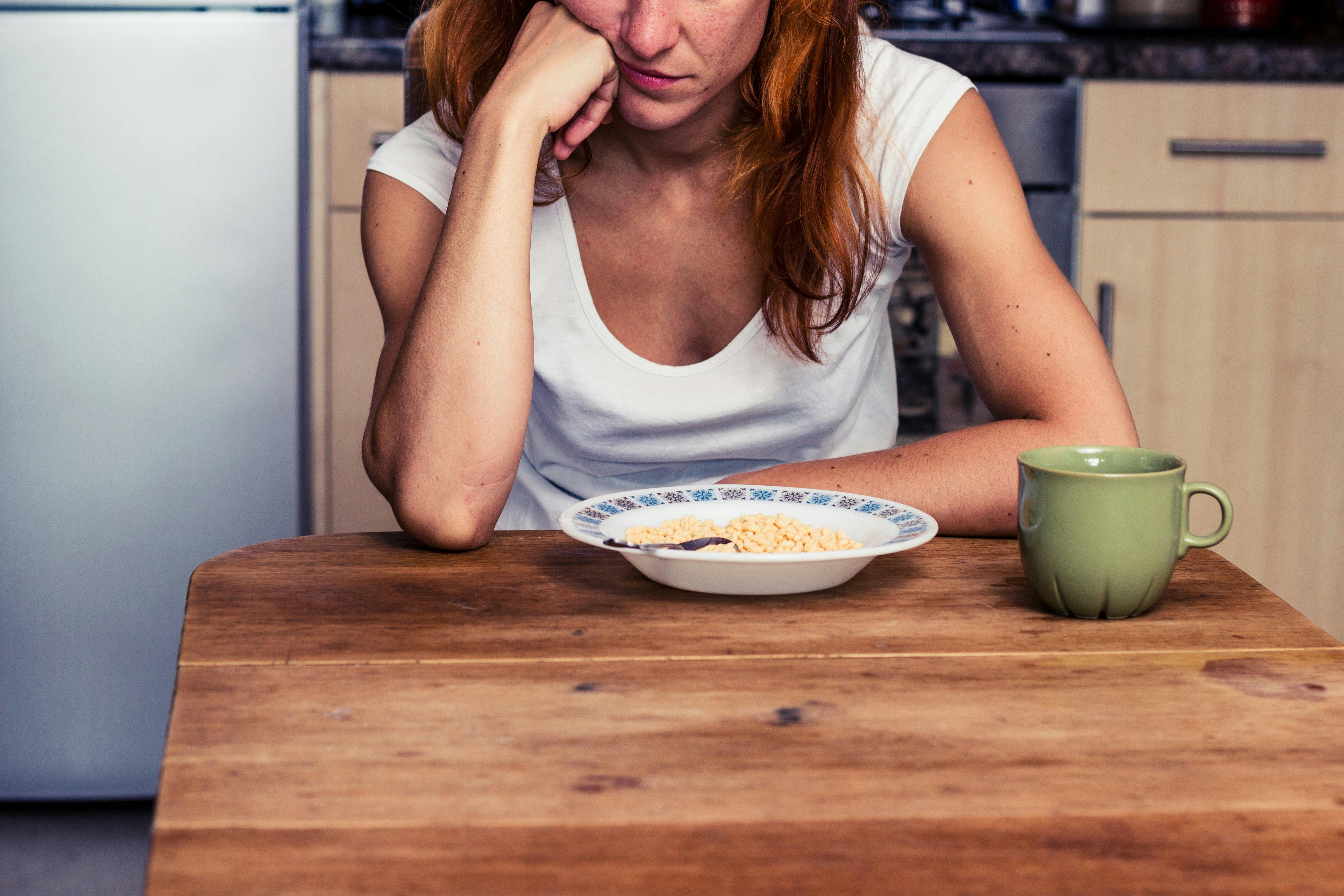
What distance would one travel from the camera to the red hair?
1.07m

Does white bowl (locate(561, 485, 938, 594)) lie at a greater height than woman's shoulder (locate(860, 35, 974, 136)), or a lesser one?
lesser

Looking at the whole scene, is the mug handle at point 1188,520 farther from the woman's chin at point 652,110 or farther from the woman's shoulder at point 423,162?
the woman's shoulder at point 423,162

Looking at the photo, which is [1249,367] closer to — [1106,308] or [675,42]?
[1106,308]

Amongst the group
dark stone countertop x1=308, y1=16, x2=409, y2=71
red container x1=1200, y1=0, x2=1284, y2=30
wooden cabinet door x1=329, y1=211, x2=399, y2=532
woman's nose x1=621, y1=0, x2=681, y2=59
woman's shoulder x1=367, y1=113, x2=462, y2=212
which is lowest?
wooden cabinet door x1=329, y1=211, x2=399, y2=532

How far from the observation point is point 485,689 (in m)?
0.57

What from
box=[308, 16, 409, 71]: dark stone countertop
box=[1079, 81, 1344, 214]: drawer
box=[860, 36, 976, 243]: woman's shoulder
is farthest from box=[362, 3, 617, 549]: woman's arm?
box=[1079, 81, 1344, 214]: drawer

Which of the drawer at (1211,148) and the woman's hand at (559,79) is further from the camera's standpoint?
the drawer at (1211,148)

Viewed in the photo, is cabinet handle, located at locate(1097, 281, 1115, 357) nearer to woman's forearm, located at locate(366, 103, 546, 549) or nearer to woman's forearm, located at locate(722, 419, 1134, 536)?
woman's forearm, located at locate(722, 419, 1134, 536)

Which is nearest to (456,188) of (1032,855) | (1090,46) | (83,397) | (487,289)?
(487,289)

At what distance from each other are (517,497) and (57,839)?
1.06m

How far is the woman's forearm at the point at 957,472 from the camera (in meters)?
0.86

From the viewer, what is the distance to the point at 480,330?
2.95 feet

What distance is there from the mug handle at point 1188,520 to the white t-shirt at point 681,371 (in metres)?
0.46

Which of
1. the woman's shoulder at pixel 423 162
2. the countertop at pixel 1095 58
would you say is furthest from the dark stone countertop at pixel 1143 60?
the woman's shoulder at pixel 423 162
